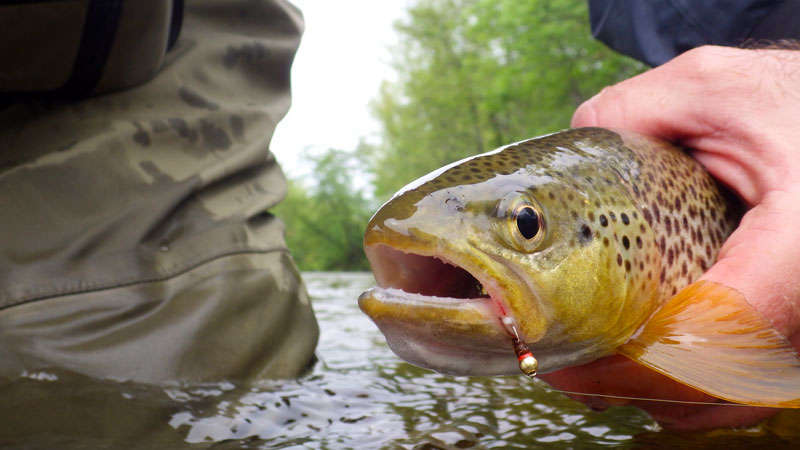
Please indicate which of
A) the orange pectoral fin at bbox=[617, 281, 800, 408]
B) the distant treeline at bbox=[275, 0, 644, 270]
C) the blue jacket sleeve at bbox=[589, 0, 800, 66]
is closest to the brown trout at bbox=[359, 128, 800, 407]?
the orange pectoral fin at bbox=[617, 281, 800, 408]

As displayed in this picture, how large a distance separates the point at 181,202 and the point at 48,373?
0.65 m

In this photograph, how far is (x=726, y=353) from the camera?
1.29 metres

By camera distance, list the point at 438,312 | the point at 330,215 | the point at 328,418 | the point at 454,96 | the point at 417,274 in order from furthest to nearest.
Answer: the point at 330,215
the point at 454,96
the point at 328,418
the point at 417,274
the point at 438,312

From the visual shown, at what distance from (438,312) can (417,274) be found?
0.12 meters

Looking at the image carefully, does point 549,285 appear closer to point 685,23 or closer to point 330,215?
point 685,23

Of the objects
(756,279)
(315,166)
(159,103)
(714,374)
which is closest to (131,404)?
(159,103)

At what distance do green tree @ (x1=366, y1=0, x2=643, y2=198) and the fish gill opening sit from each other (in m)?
16.1

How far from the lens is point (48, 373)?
1.79 metres

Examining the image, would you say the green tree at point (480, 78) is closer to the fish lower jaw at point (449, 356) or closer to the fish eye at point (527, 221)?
the fish eye at point (527, 221)

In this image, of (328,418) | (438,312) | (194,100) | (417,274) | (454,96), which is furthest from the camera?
(454,96)

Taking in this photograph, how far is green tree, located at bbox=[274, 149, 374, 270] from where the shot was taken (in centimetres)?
2331

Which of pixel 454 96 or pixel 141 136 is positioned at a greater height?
pixel 454 96

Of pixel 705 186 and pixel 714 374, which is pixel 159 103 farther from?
pixel 714 374

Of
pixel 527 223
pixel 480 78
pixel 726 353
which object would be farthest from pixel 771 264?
pixel 480 78
